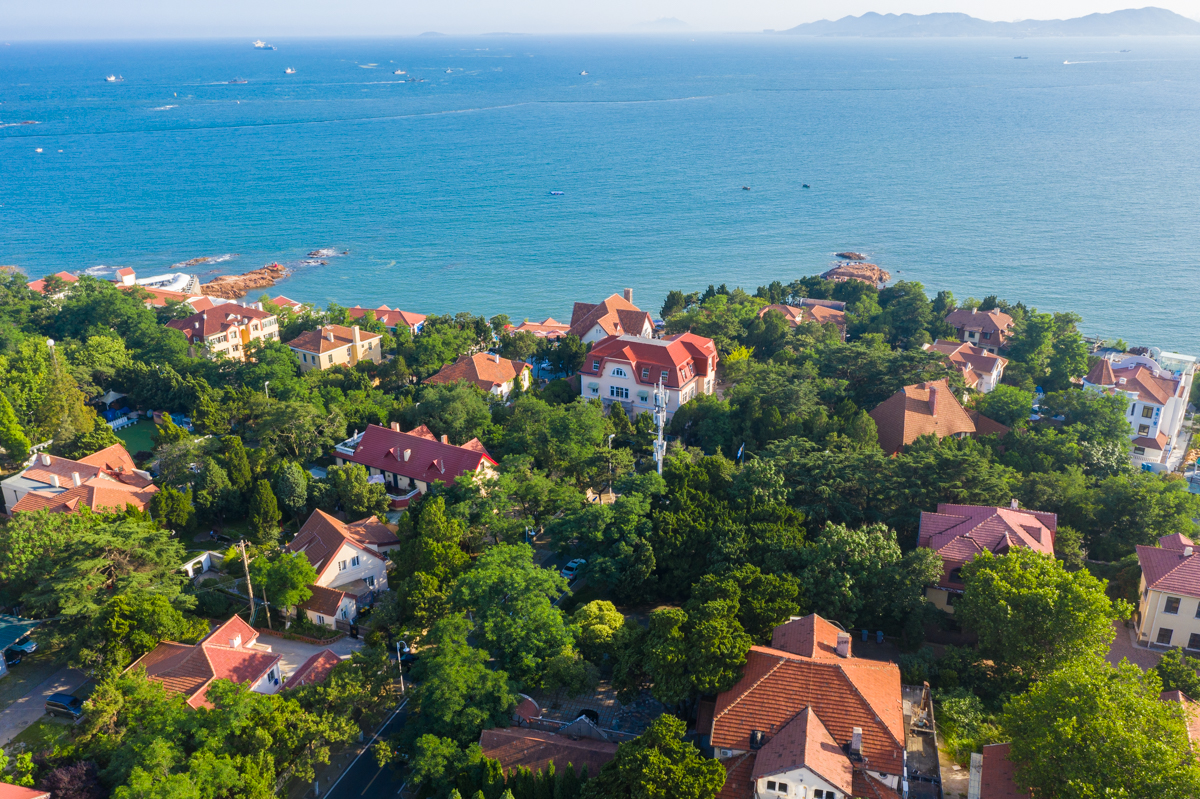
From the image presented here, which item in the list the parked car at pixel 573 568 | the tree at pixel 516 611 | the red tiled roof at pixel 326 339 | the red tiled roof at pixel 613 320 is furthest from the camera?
the red tiled roof at pixel 613 320

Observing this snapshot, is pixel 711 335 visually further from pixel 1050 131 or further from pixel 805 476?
pixel 1050 131

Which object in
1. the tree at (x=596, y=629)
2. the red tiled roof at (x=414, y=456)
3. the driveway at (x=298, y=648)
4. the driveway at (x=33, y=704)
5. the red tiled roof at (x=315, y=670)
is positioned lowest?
the driveway at (x=298, y=648)

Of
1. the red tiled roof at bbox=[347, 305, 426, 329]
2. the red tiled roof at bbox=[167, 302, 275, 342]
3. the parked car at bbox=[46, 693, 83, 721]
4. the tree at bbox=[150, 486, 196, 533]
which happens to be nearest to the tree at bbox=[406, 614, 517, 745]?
the parked car at bbox=[46, 693, 83, 721]

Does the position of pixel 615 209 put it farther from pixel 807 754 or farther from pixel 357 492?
pixel 807 754

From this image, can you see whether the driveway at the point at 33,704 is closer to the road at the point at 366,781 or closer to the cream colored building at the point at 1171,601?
the road at the point at 366,781

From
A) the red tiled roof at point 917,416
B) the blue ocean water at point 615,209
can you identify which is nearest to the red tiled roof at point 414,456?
the red tiled roof at point 917,416

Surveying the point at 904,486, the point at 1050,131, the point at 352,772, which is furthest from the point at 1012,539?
the point at 1050,131
